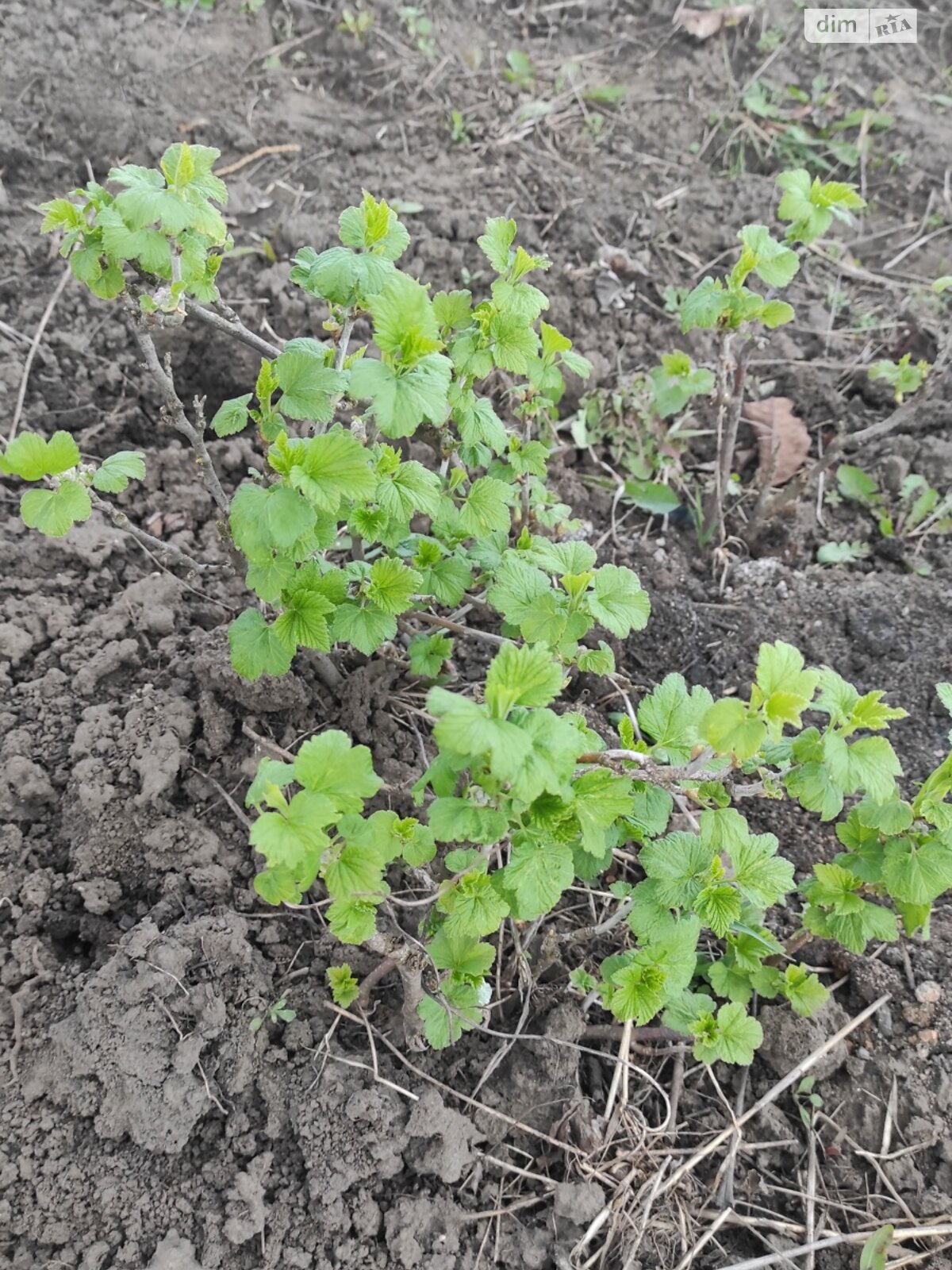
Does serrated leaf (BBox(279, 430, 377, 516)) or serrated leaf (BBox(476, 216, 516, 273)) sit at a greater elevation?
serrated leaf (BBox(476, 216, 516, 273))

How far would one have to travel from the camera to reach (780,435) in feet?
10.1

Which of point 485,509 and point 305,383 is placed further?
point 485,509

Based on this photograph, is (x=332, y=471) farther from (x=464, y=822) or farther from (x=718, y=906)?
(x=718, y=906)

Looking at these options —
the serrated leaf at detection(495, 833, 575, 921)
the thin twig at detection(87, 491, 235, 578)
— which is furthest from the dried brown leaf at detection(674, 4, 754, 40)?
the serrated leaf at detection(495, 833, 575, 921)

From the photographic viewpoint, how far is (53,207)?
1.62 metres

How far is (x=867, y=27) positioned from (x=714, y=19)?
746 millimetres

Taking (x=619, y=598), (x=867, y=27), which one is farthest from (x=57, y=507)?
(x=867, y=27)

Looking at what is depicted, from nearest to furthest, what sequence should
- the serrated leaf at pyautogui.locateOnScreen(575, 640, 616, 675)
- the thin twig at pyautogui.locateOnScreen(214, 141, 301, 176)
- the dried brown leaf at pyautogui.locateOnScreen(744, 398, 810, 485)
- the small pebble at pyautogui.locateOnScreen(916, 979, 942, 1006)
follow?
1. the serrated leaf at pyautogui.locateOnScreen(575, 640, 616, 675)
2. the small pebble at pyautogui.locateOnScreen(916, 979, 942, 1006)
3. the dried brown leaf at pyautogui.locateOnScreen(744, 398, 810, 485)
4. the thin twig at pyautogui.locateOnScreen(214, 141, 301, 176)

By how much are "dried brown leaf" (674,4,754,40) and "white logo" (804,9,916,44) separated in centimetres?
30

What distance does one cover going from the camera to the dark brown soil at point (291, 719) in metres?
1.70

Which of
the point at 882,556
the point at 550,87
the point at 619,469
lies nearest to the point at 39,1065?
the point at 619,469

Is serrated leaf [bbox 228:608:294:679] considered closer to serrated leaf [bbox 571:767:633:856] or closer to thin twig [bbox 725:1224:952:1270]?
serrated leaf [bbox 571:767:633:856]

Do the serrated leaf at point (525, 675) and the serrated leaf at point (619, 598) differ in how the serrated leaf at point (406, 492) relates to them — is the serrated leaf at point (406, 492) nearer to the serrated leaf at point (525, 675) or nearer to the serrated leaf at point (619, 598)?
the serrated leaf at point (619, 598)

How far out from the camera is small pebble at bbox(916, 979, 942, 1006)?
199cm
